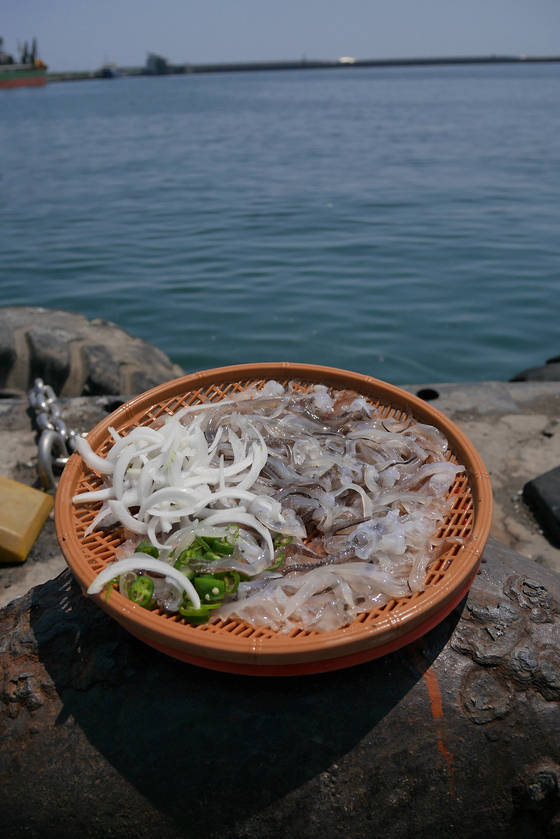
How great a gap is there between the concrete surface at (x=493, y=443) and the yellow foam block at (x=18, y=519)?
0.44ft

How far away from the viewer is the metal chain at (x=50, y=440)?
466 cm

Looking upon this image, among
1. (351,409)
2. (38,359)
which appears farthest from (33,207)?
(351,409)

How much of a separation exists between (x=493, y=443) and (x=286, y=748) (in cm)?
408

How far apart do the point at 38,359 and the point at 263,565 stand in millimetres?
5595

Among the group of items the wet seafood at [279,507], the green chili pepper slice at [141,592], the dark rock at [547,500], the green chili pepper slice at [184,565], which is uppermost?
the wet seafood at [279,507]

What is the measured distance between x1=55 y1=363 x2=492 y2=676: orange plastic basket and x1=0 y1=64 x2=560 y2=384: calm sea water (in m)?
6.27

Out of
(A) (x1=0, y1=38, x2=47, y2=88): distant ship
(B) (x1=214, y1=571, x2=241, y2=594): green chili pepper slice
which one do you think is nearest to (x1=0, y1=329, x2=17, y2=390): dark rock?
(B) (x1=214, y1=571, x2=241, y2=594): green chili pepper slice

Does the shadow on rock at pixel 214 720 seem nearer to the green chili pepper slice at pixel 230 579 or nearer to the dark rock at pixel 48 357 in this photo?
the green chili pepper slice at pixel 230 579

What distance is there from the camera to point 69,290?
11.8m

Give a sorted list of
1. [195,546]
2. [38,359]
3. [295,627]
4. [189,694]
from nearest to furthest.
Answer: [295,627] < [189,694] < [195,546] < [38,359]

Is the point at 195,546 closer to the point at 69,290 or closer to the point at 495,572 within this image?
the point at 495,572

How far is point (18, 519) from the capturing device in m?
4.22

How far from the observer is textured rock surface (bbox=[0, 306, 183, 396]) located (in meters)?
6.96

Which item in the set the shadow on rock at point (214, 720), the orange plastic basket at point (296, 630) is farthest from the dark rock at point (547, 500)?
the shadow on rock at point (214, 720)
